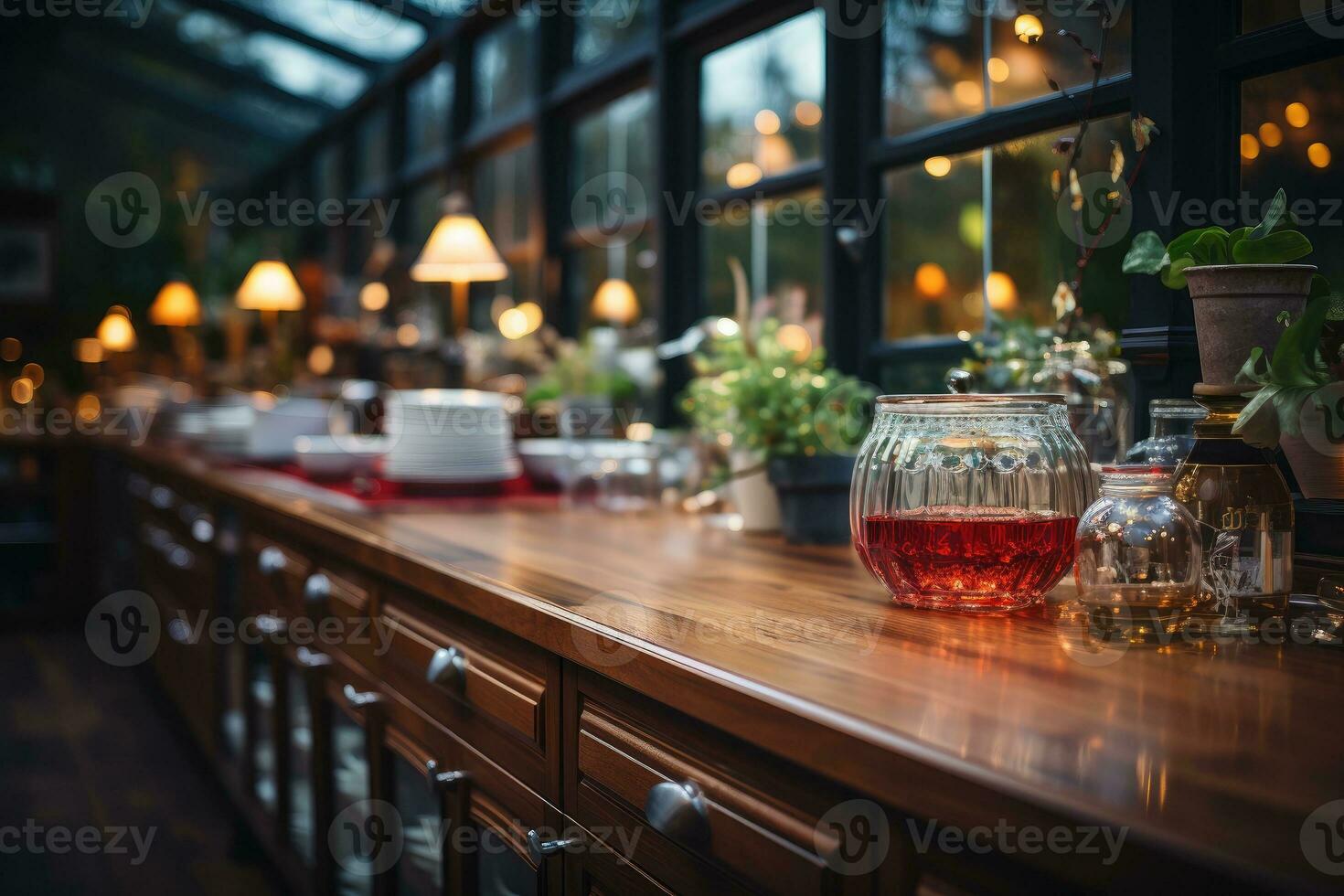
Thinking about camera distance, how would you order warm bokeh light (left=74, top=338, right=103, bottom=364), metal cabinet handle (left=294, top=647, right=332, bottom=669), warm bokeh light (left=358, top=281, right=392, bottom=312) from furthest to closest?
1. warm bokeh light (left=74, top=338, right=103, bottom=364)
2. warm bokeh light (left=358, top=281, right=392, bottom=312)
3. metal cabinet handle (left=294, top=647, right=332, bottom=669)

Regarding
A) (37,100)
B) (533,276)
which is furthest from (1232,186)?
(37,100)

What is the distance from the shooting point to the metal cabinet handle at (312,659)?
2.15 meters

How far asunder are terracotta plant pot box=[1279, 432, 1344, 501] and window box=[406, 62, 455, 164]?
14.6 ft

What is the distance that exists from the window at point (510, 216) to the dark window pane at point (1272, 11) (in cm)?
296

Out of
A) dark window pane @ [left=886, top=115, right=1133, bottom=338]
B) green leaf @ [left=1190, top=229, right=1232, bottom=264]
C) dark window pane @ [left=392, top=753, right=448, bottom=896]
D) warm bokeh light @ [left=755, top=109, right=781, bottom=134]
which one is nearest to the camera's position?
green leaf @ [left=1190, top=229, right=1232, bottom=264]

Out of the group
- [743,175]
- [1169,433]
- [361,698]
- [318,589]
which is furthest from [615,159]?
[1169,433]

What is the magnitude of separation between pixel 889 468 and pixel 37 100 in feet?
35.3

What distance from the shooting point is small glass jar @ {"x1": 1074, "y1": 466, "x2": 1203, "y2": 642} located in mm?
1045

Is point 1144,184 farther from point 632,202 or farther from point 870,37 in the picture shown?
point 632,202

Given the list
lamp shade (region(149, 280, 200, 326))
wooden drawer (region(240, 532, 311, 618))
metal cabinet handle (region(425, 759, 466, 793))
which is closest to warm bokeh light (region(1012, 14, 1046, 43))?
metal cabinet handle (region(425, 759, 466, 793))

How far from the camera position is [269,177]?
30.0 feet

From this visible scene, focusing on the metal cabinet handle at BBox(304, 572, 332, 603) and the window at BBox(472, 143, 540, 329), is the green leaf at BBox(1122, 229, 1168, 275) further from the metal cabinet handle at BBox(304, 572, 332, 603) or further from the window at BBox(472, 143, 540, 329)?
the window at BBox(472, 143, 540, 329)

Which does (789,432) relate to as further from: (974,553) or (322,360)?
(322,360)

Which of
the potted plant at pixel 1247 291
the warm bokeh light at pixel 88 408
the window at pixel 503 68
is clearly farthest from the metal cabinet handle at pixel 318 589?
the warm bokeh light at pixel 88 408
